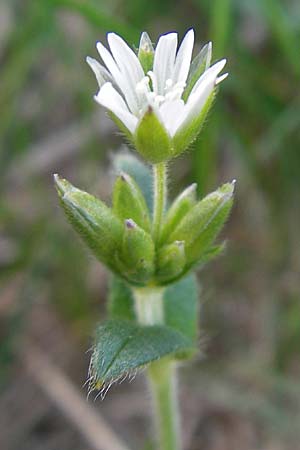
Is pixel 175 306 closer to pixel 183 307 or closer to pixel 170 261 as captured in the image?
pixel 183 307

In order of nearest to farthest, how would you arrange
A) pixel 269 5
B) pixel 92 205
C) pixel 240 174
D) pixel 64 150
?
pixel 92 205 → pixel 269 5 → pixel 240 174 → pixel 64 150

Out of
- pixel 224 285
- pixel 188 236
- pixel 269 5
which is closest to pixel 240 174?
pixel 224 285

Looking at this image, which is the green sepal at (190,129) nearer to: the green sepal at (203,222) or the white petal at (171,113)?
the white petal at (171,113)

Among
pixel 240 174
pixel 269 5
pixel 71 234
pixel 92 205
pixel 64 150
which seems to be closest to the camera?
pixel 92 205

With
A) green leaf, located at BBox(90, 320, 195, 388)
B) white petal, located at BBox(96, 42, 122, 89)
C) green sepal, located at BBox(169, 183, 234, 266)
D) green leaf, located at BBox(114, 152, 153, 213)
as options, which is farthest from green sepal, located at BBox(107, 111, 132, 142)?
green leaf, located at BBox(114, 152, 153, 213)

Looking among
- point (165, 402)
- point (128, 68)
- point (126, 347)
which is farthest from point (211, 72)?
point (165, 402)

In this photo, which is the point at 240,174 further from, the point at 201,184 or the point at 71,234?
the point at 71,234

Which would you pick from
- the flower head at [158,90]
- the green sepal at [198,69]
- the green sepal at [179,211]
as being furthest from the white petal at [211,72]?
the green sepal at [179,211]
